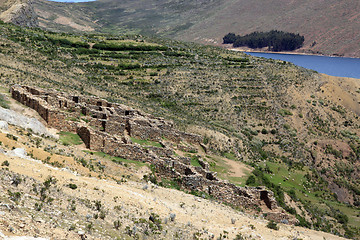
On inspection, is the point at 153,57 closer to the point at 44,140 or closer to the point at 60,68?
the point at 60,68

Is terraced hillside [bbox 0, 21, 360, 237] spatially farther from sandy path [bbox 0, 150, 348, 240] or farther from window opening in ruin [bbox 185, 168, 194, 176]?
sandy path [bbox 0, 150, 348, 240]

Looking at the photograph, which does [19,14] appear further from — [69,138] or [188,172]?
[188,172]

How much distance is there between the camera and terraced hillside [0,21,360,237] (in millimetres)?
32875

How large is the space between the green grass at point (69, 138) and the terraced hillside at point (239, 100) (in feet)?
29.9

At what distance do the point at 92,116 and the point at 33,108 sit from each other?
3.61 m

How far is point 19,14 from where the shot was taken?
2950 inches

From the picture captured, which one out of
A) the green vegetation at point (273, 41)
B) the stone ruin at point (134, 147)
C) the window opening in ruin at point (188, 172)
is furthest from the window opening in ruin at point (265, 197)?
the green vegetation at point (273, 41)

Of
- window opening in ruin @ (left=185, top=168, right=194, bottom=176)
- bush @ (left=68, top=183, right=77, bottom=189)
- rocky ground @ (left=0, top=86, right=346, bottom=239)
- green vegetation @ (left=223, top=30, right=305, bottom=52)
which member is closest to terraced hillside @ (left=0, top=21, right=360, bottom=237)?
window opening in ruin @ (left=185, top=168, right=194, bottom=176)

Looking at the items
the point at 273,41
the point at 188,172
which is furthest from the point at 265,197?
the point at 273,41

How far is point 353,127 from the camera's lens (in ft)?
193

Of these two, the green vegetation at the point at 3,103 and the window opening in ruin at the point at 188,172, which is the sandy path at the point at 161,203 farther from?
the green vegetation at the point at 3,103

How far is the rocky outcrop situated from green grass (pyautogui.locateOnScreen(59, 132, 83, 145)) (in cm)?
6141

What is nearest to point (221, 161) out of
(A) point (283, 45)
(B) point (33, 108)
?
(B) point (33, 108)

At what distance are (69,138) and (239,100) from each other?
43383 mm
